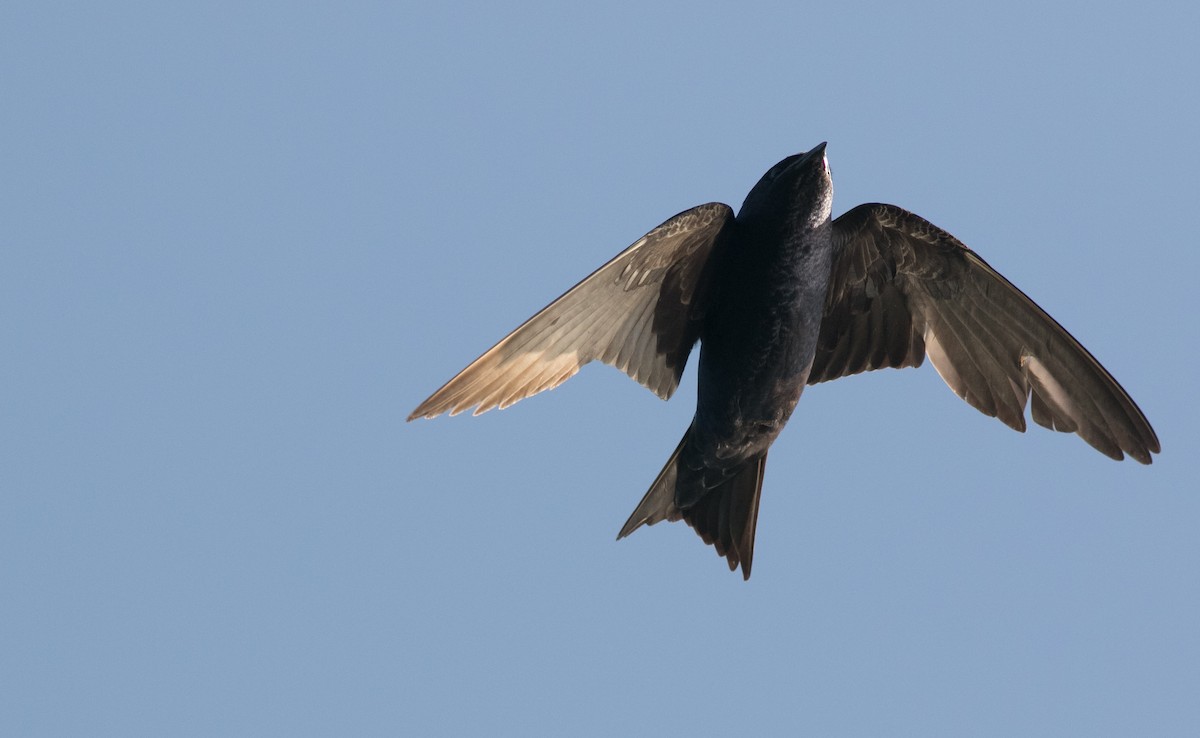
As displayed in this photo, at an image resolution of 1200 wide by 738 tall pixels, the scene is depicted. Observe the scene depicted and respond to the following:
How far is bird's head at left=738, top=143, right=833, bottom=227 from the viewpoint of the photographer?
873 cm

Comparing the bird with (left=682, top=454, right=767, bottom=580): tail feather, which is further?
(left=682, top=454, right=767, bottom=580): tail feather

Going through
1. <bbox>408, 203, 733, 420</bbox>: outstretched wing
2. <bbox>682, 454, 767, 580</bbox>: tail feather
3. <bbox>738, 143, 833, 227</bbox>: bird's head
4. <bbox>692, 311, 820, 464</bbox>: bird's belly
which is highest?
<bbox>738, 143, 833, 227</bbox>: bird's head

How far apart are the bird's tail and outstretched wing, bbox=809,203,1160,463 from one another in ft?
2.69

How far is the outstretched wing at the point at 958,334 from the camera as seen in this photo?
9430 millimetres

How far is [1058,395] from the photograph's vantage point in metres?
9.61

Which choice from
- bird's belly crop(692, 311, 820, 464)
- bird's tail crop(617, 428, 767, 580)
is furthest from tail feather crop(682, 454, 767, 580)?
bird's belly crop(692, 311, 820, 464)

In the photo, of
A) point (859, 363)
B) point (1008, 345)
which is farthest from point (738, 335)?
point (1008, 345)

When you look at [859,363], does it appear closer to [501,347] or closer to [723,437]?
[723,437]

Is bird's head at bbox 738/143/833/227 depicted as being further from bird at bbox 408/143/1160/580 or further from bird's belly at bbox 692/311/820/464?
bird's belly at bbox 692/311/820/464

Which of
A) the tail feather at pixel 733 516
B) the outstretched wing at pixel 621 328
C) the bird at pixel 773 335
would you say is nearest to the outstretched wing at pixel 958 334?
the bird at pixel 773 335

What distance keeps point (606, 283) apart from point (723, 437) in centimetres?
120

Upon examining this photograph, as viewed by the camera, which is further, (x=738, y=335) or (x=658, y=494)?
(x=658, y=494)

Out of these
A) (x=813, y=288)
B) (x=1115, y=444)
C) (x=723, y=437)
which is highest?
(x=813, y=288)

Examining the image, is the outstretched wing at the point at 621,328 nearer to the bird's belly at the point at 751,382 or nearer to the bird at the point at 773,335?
the bird at the point at 773,335
